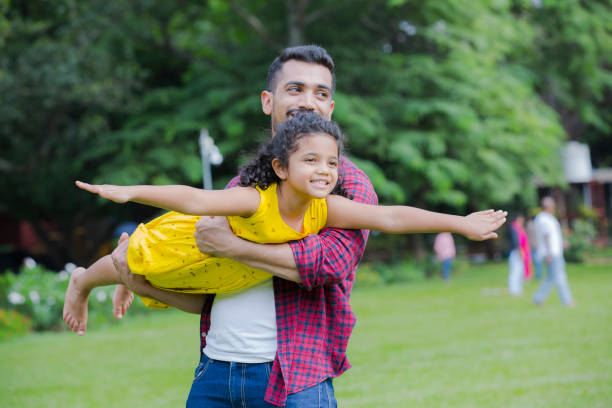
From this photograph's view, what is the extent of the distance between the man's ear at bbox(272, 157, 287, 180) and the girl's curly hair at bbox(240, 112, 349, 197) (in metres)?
0.01

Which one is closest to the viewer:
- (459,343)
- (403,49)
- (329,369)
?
(329,369)

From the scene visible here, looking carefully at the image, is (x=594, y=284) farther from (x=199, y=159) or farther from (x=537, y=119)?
(x=199, y=159)

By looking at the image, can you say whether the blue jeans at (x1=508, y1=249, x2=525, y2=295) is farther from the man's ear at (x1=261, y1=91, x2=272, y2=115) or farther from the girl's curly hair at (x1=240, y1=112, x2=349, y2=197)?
the girl's curly hair at (x1=240, y1=112, x2=349, y2=197)

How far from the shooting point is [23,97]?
14984mm

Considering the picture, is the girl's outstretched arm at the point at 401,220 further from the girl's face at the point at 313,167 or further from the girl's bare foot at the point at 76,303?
the girl's bare foot at the point at 76,303

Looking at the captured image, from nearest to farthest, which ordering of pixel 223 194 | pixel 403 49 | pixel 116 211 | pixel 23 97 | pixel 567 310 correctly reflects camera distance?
pixel 223 194
pixel 567 310
pixel 23 97
pixel 403 49
pixel 116 211

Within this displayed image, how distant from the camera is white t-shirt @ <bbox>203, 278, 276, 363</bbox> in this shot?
92.7 inches

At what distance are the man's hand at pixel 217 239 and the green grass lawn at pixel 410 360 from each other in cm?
421

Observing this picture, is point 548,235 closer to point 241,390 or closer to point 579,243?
point 241,390

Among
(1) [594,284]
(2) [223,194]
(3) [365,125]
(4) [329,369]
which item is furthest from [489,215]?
(1) [594,284]

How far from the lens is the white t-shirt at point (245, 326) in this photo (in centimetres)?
236

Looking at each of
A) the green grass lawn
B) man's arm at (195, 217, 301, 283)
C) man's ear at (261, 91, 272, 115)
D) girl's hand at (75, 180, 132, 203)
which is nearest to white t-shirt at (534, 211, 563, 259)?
the green grass lawn

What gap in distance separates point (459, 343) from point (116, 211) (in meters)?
13.7

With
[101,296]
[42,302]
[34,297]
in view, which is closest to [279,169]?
[101,296]
